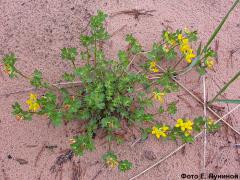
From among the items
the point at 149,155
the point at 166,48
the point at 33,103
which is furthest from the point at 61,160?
the point at 166,48

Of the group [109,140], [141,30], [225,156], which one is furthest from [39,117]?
[225,156]

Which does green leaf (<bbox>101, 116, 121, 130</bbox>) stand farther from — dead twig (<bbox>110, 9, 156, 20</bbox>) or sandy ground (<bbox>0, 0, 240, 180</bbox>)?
A: dead twig (<bbox>110, 9, 156, 20</bbox>)

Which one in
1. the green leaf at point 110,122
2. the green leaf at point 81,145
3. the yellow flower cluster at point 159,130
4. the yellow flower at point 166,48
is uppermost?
the yellow flower at point 166,48

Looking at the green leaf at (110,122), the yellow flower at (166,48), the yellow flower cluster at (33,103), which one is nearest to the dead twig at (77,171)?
the green leaf at (110,122)

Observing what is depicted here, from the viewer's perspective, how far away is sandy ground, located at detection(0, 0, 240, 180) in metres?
2.72

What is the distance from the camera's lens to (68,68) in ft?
9.87

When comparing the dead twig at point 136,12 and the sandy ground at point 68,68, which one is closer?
the sandy ground at point 68,68

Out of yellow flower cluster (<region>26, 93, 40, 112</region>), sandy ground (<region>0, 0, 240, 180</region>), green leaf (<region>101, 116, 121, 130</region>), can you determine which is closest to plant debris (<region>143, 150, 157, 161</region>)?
sandy ground (<region>0, 0, 240, 180</region>)

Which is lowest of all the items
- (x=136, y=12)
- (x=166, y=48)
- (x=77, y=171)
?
(x=77, y=171)

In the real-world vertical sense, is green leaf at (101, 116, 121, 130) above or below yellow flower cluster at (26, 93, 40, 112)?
below

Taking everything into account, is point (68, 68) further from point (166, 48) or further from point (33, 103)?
point (166, 48)

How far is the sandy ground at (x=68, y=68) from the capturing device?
2.72m

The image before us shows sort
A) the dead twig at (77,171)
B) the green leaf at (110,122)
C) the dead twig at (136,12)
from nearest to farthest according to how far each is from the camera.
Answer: the green leaf at (110,122) → the dead twig at (77,171) → the dead twig at (136,12)

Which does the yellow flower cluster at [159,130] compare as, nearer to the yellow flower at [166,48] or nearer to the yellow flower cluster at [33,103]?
the yellow flower at [166,48]
